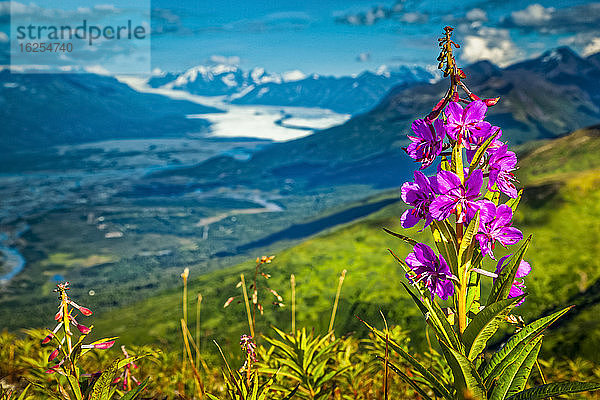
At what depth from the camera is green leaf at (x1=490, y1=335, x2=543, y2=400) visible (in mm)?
3266

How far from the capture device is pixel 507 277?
3.30 meters

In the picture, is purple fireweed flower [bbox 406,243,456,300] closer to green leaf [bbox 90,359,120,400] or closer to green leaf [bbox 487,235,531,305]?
green leaf [bbox 487,235,531,305]

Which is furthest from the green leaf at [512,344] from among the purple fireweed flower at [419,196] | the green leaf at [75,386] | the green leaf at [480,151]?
the green leaf at [75,386]

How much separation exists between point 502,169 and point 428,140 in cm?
57

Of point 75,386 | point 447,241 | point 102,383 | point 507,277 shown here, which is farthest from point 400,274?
A: point 75,386

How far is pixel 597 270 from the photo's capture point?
24.5 metres

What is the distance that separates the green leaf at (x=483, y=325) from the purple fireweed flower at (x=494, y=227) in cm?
36

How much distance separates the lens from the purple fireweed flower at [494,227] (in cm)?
316

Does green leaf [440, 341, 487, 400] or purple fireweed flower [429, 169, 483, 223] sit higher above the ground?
purple fireweed flower [429, 169, 483, 223]

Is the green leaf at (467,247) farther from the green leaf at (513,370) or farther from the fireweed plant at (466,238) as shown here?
the green leaf at (513,370)

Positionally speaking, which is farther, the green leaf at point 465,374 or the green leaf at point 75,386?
the green leaf at point 75,386

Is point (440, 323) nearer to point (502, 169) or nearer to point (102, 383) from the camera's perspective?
point (502, 169)

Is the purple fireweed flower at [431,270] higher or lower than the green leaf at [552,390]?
higher

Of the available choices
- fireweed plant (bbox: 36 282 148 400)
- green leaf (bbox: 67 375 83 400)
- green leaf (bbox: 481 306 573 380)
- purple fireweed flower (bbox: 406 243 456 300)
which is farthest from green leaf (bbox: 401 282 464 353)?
green leaf (bbox: 67 375 83 400)
